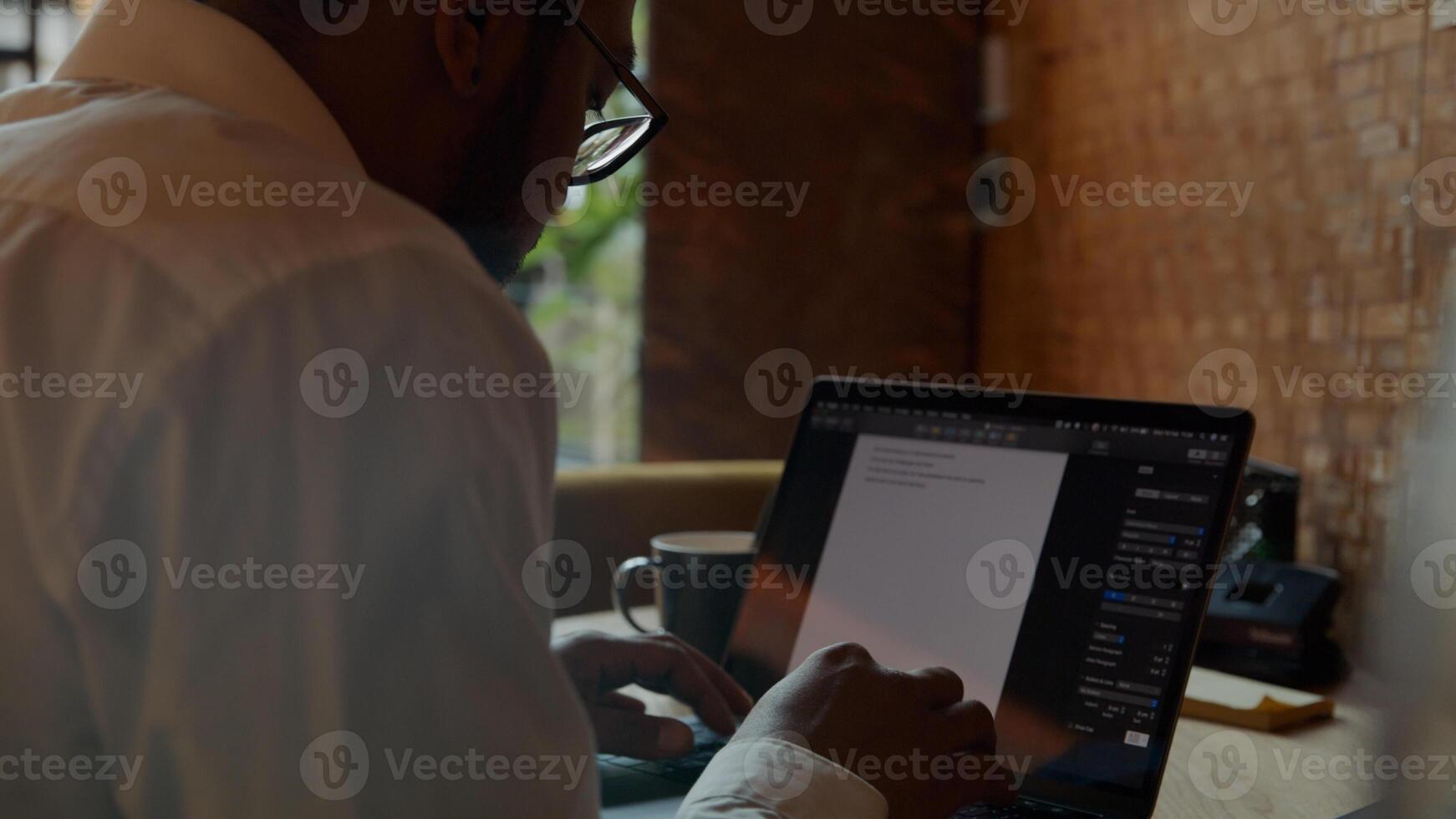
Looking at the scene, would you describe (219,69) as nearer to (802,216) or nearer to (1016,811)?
(1016,811)

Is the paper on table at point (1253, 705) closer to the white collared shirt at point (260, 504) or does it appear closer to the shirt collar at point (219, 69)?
the white collared shirt at point (260, 504)

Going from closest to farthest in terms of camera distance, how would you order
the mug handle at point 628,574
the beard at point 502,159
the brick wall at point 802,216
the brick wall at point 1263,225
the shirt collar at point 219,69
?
the shirt collar at point 219,69 → the beard at point 502,159 → the mug handle at point 628,574 → the brick wall at point 1263,225 → the brick wall at point 802,216

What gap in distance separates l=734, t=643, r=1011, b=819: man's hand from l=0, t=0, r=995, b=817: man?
0.19 meters

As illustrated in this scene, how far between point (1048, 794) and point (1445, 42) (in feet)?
3.07

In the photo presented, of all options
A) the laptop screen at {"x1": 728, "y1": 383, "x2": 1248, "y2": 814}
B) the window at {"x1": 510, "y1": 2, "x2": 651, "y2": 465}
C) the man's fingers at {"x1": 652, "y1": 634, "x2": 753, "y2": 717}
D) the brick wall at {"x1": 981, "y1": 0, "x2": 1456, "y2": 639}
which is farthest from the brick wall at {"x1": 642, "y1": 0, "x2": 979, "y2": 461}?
the man's fingers at {"x1": 652, "y1": 634, "x2": 753, "y2": 717}

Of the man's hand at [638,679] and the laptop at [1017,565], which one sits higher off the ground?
→ the laptop at [1017,565]

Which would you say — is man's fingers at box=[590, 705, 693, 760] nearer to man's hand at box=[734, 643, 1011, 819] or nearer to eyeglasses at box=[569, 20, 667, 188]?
man's hand at box=[734, 643, 1011, 819]

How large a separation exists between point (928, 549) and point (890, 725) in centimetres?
25

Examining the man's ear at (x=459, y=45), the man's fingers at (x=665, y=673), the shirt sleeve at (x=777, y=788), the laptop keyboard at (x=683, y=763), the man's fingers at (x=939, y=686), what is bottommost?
the laptop keyboard at (x=683, y=763)

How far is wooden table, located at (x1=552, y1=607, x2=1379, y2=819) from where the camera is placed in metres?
0.79

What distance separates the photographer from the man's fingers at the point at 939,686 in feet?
2.45

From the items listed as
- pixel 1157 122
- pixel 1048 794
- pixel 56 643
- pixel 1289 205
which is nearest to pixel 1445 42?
pixel 1289 205

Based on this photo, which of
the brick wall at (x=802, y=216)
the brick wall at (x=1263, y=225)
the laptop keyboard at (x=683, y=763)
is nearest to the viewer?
the laptop keyboard at (x=683, y=763)

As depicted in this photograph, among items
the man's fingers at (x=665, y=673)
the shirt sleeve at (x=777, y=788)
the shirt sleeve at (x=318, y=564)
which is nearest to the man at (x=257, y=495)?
the shirt sleeve at (x=318, y=564)
